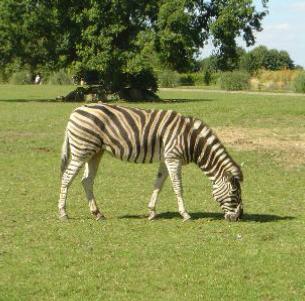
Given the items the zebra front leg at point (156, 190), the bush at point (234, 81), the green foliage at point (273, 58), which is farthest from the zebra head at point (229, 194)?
the green foliage at point (273, 58)

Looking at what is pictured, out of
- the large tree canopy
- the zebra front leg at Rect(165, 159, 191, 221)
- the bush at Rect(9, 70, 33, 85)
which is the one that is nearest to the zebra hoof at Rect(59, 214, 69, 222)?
the zebra front leg at Rect(165, 159, 191, 221)

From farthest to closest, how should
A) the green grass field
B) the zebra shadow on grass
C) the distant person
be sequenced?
the distant person < the zebra shadow on grass < the green grass field

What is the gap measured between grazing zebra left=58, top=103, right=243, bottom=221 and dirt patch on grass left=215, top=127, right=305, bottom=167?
284 inches

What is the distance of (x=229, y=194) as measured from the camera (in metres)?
10.8

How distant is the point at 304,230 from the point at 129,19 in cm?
3353

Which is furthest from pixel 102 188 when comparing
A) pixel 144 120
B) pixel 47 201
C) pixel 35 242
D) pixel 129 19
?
pixel 129 19

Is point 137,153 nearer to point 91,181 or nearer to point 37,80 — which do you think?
point 91,181

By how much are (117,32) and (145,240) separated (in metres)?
32.2

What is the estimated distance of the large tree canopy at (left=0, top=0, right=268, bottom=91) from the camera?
40.4 m

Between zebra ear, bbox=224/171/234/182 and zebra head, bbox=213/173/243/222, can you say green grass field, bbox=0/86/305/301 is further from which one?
zebra ear, bbox=224/171/234/182

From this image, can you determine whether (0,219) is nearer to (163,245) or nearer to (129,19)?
(163,245)

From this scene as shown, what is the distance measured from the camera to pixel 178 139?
35.7 feet

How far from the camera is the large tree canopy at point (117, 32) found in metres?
40.4

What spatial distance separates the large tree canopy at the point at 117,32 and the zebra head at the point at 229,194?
96.8ft
